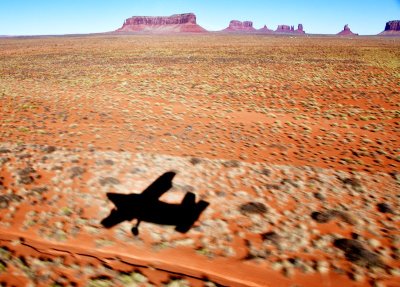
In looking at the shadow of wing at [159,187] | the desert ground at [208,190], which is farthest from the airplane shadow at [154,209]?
the desert ground at [208,190]

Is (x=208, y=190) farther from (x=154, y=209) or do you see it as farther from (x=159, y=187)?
(x=154, y=209)

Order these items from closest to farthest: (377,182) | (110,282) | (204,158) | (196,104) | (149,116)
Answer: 1. (110,282)
2. (377,182)
3. (204,158)
4. (149,116)
5. (196,104)

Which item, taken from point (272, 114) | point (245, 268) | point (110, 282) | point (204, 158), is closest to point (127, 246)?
point (110, 282)

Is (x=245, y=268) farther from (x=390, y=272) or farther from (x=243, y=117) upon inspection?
(x=243, y=117)

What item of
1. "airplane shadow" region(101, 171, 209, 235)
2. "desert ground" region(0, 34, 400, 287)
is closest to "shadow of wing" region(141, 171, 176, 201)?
"airplane shadow" region(101, 171, 209, 235)

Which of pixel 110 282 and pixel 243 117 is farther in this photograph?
pixel 243 117

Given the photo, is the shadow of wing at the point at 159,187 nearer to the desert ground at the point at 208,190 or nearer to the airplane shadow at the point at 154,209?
the airplane shadow at the point at 154,209

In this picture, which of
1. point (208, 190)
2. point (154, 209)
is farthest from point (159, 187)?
point (208, 190)
